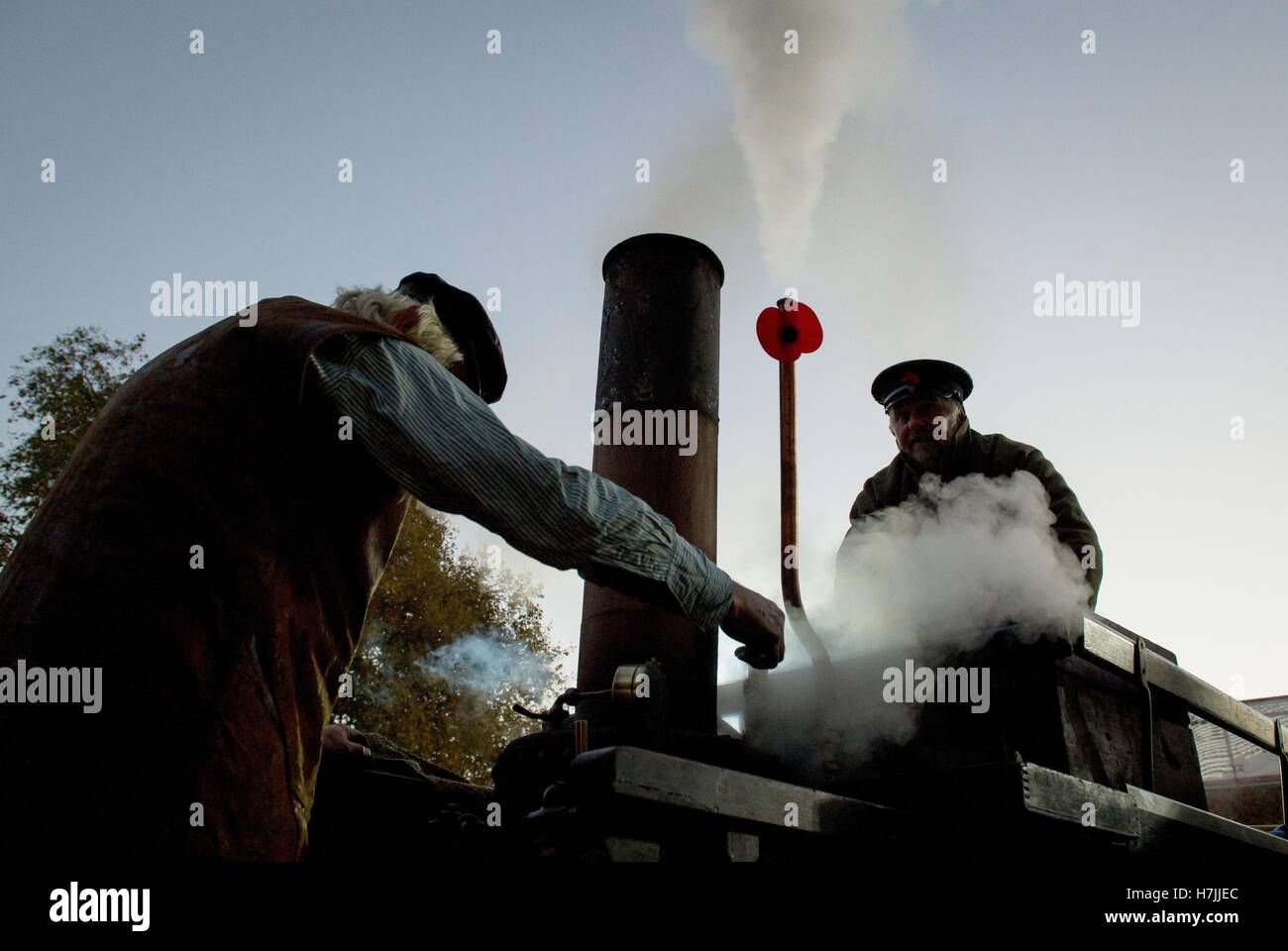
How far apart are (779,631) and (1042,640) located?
3.32 feet

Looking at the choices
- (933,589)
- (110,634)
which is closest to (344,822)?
(110,634)

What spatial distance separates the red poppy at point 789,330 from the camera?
3.09m

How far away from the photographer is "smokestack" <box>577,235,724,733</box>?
332cm

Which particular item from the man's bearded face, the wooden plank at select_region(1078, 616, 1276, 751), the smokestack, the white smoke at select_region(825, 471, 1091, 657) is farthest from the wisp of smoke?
the man's bearded face

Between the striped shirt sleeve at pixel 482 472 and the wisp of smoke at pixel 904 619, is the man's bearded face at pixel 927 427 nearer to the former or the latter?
the wisp of smoke at pixel 904 619

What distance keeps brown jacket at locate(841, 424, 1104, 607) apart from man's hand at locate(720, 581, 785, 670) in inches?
95.7

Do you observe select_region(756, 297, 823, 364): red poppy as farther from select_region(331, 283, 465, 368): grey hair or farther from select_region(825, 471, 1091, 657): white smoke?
select_region(331, 283, 465, 368): grey hair

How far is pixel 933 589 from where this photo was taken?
3.09 meters

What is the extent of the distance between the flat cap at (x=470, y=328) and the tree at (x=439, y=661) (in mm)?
15570

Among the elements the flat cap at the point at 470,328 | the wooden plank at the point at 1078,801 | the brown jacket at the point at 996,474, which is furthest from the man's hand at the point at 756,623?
the brown jacket at the point at 996,474

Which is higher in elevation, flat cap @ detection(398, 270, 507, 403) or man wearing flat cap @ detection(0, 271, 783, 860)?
flat cap @ detection(398, 270, 507, 403)
